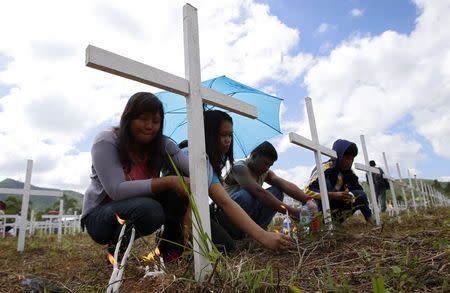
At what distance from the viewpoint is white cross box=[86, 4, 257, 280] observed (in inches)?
59.4

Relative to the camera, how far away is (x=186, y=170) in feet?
7.39

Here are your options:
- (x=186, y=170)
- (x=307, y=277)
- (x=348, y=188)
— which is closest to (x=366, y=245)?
(x=307, y=277)

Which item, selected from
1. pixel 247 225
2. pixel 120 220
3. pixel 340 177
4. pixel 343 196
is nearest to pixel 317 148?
pixel 343 196

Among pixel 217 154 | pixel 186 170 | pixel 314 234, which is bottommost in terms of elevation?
pixel 314 234

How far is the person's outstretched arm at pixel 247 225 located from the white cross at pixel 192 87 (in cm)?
29

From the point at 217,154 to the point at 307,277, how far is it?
4.43 feet

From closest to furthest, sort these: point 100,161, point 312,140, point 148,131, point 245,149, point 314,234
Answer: point 100,161, point 148,131, point 314,234, point 312,140, point 245,149

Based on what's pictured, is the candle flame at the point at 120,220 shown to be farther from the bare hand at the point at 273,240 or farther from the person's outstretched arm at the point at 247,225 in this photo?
the bare hand at the point at 273,240

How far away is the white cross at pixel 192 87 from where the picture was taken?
151cm

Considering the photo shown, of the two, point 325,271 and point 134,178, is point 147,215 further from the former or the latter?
point 325,271

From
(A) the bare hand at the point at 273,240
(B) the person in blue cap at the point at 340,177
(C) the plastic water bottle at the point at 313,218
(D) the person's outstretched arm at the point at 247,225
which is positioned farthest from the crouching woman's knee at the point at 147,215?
(B) the person in blue cap at the point at 340,177

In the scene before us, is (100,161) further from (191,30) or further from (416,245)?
(416,245)

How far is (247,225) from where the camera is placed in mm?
1895

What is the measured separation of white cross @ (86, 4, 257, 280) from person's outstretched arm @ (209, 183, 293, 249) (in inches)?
11.3
